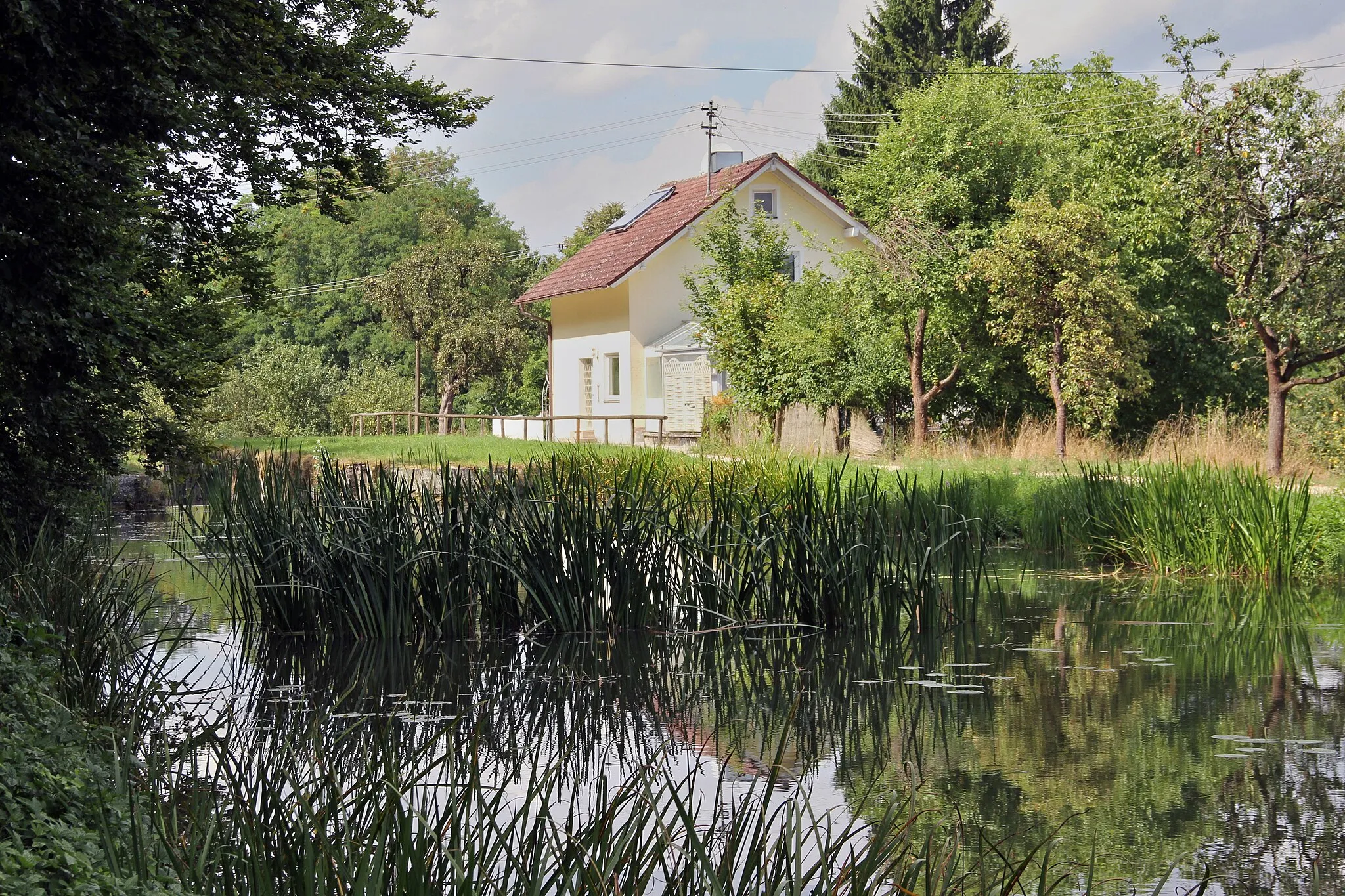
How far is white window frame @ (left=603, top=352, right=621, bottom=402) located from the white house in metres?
0.02

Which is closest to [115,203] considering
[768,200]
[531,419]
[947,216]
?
[947,216]

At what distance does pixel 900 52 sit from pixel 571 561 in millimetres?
32300

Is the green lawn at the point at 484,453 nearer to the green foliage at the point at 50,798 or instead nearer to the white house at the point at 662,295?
the white house at the point at 662,295

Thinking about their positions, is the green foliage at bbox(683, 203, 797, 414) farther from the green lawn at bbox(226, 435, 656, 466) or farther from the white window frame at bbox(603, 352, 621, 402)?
the green lawn at bbox(226, 435, 656, 466)

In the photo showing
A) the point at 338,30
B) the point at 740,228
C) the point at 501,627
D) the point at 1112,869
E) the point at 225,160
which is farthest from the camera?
the point at 740,228

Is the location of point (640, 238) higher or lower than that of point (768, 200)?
lower

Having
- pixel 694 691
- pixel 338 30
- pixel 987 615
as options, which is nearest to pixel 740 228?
pixel 338 30

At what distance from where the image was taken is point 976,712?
620 centimetres

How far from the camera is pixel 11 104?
5777 mm

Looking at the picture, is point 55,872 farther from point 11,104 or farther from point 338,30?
point 338,30

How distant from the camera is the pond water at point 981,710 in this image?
459 centimetres

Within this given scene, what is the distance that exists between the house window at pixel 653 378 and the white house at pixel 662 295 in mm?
15

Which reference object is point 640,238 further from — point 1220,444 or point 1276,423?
point 1276,423

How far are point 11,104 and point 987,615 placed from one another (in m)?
6.57
